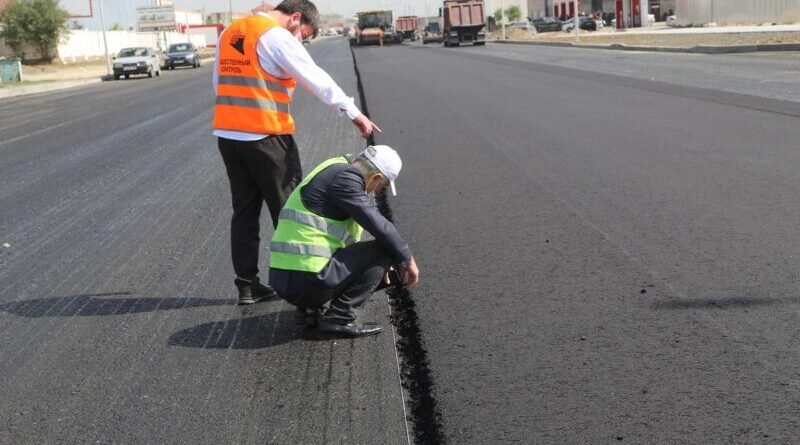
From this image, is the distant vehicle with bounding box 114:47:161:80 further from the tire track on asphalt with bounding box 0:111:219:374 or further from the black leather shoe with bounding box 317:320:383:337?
the black leather shoe with bounding box 317:320:383:337

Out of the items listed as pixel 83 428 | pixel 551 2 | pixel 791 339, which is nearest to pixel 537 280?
pixel 791 339

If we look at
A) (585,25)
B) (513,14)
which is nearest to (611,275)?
(585,25)

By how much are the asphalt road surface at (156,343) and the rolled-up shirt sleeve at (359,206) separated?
0.59 m

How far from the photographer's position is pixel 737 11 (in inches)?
2362

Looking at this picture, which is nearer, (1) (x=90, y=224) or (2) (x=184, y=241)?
(2) (x=184, y=241)

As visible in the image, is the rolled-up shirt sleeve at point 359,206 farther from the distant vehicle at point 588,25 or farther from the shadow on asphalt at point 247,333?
the distant vehicle at point 588,25

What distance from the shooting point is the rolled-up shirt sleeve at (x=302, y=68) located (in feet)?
17.4

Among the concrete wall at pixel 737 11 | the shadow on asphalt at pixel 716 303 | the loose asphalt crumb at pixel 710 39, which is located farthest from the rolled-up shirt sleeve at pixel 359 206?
the concrete wall at pixel 737 11

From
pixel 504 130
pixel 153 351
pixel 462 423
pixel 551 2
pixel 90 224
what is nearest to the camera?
pixel 462 423

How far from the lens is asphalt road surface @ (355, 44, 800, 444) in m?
4.09

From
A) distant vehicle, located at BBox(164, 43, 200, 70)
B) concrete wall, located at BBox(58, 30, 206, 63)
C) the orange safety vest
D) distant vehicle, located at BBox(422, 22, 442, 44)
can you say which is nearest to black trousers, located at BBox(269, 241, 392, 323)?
the orange safety vest

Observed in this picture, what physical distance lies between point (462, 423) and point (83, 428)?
1.63 m

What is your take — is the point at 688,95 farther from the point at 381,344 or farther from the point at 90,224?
the point at 381,344

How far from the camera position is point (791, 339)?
15.7ft
